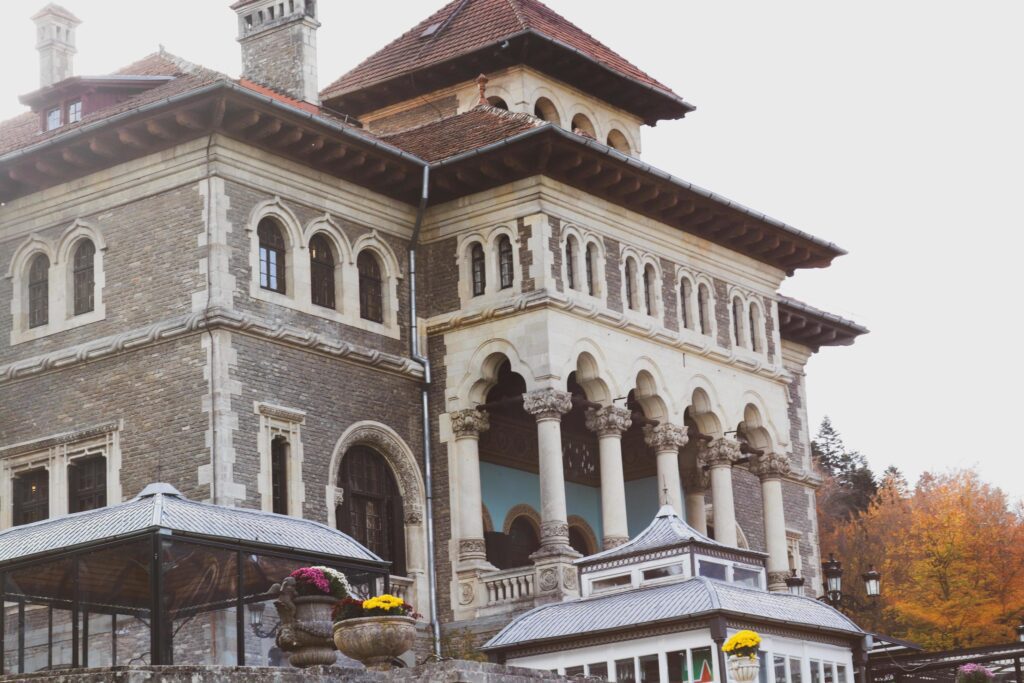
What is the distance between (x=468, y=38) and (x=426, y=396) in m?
8.39

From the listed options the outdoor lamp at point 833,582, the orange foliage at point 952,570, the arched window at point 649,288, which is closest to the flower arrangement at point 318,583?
the outdoor lamp at point 833,582

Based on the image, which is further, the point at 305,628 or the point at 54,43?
the point at 54,43

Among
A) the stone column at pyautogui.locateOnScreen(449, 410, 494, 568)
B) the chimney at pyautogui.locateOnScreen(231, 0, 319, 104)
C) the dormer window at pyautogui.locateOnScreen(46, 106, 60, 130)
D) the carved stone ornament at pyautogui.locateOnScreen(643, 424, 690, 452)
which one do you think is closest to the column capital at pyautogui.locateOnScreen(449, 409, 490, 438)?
the stone column at pyautogui.locateOnScreen(449, 410, 494, 568)

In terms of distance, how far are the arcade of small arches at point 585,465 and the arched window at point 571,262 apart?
1.29 metres

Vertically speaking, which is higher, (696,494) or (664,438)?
(664,438)

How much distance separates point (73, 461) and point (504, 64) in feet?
40.1

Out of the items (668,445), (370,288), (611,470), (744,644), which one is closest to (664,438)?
(668,445)

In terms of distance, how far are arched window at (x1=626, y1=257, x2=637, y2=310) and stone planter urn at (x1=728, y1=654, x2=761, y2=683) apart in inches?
488

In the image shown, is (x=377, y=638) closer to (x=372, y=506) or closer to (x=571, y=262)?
(x=372, y=506)

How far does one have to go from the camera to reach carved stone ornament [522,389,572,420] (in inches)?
1346

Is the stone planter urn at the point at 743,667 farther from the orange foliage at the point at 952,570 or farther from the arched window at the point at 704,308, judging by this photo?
the orange foliage at the point at 952,570

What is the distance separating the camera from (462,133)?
3681cm

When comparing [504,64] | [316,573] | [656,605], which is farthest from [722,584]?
[504,64]

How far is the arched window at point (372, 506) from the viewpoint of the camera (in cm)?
3406
